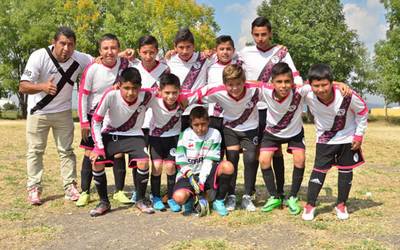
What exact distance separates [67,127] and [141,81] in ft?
5.26

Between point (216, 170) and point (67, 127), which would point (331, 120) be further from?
point (67, 127)

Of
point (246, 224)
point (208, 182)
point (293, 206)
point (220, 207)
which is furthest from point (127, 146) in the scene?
point (293, 206)

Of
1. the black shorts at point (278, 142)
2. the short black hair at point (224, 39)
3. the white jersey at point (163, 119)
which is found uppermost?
the short black hair at point (224, 39)

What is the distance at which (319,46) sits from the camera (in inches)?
1524

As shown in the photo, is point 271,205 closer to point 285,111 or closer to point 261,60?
point 285,111

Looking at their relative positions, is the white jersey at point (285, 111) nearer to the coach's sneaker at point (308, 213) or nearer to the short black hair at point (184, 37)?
the coach's sneaker at point (308, 213)

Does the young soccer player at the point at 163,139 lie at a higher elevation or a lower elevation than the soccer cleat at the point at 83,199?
higher

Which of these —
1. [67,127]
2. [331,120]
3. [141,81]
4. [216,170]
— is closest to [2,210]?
[67,127]

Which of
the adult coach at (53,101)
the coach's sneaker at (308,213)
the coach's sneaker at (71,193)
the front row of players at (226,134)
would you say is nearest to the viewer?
the coach's sneaker at (308,213)

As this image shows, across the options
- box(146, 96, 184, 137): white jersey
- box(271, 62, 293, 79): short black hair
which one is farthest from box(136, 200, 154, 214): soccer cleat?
box(271, 62, 293, 79): short black hair

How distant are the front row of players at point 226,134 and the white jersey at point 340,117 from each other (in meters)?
0.01

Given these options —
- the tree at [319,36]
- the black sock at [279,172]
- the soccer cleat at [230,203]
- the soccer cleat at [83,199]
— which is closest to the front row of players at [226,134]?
the soccer cleat at [230,203]

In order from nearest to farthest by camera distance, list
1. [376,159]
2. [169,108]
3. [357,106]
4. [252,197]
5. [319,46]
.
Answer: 1. [357,106]
2. [169,108]
3. [252,197]
4. [376,159]
5. [319,46]

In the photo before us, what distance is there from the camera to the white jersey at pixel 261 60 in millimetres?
6473
